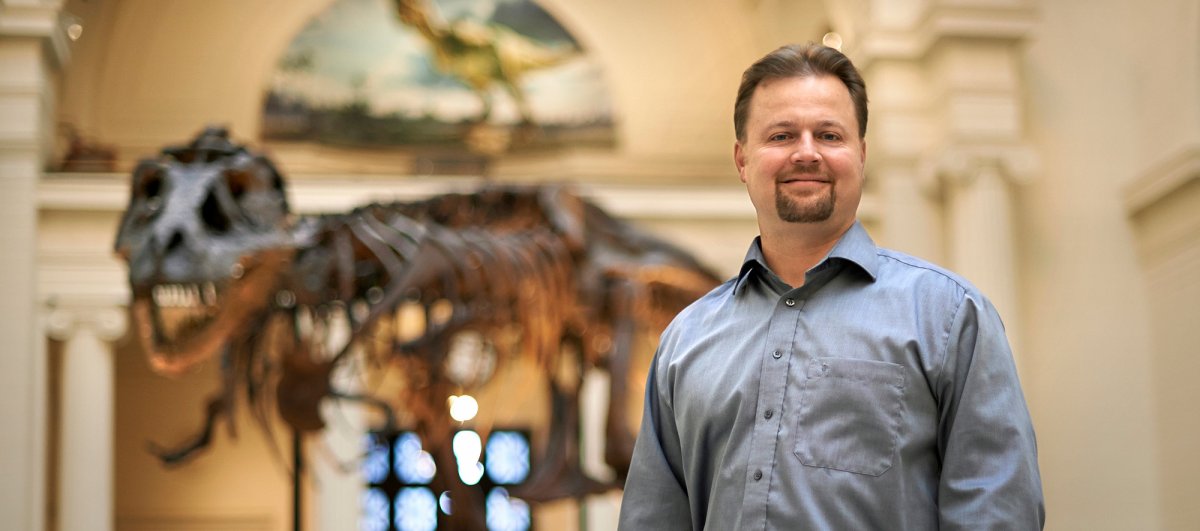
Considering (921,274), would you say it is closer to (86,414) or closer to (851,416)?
(851,416)

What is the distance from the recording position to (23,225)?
1605 centimetres

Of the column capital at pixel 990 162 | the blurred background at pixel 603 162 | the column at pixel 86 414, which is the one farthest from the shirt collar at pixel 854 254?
the column at pixel 86 414

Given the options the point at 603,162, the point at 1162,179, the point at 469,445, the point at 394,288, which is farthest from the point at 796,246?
the point at 469,445

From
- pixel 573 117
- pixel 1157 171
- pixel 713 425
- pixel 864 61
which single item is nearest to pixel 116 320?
pixel 573 117

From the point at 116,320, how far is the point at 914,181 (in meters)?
9.27

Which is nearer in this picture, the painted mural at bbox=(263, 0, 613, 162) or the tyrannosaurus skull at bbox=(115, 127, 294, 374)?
the tyrannosaurus skull at bbox=(115, 127, 294, 374)

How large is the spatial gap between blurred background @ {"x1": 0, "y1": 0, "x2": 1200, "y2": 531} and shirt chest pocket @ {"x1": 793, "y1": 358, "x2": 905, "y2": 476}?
11.3m

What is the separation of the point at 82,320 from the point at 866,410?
A: 15399 millimetres

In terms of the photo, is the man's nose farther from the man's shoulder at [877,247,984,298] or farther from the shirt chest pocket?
the shirt chest pocket

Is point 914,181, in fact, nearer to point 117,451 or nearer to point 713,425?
point 117,451

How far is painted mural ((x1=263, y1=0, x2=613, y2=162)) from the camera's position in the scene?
19672 millimetres

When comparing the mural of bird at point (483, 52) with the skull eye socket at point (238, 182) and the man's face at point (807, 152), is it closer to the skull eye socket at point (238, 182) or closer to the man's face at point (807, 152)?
the skull eye socket at point (238, 182)

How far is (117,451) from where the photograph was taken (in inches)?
798

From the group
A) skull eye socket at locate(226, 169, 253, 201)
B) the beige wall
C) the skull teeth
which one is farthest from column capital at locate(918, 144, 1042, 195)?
the skull teeth
